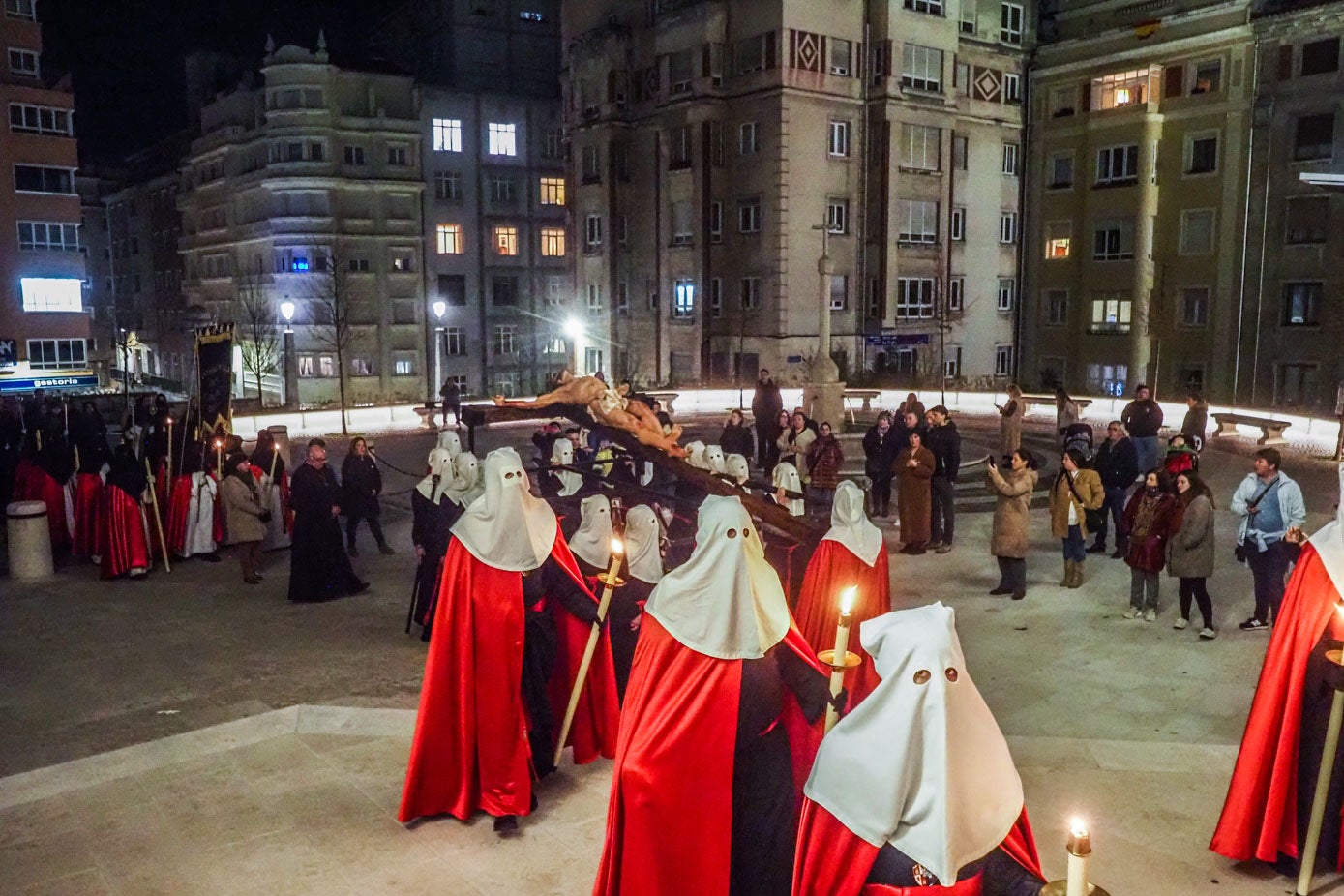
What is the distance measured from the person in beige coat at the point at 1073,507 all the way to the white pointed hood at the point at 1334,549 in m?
6.82

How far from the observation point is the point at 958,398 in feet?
123

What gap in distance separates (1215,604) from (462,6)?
51.6m

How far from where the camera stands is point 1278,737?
6.32 meters

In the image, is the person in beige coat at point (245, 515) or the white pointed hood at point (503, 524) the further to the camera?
the person in beige coat at point (245, 515)

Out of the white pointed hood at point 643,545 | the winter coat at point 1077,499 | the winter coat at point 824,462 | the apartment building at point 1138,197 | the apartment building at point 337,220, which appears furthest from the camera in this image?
the apartment building at point 337,220

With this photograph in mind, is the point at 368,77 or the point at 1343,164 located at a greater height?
the point at 368,77

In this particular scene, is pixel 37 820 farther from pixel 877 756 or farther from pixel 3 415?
pixel 3 415

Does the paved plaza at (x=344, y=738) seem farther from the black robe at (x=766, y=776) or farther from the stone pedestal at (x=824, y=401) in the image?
the stone pedestal at (x=824, y=401)

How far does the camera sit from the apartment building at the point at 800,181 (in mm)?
41000

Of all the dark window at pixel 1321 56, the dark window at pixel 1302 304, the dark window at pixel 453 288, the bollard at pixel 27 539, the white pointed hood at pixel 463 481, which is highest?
the dark window at pixel 1321 56

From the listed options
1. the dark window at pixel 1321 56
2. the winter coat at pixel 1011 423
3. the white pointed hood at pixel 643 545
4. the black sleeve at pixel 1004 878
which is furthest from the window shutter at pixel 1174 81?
the black sleeve at pixel 1004 878

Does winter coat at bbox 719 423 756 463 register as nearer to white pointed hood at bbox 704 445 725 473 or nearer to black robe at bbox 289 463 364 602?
white pointed hood at bbox 704 445 725 473

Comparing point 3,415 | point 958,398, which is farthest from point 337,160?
point 3,415

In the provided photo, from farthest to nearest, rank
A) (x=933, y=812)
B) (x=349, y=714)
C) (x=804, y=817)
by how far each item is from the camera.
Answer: (x=349, y=714)
(x=804, y=817)
(x=933, y=812)
